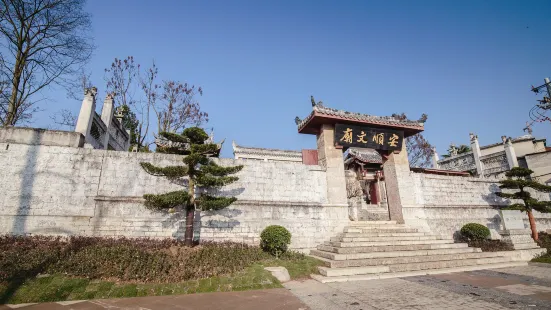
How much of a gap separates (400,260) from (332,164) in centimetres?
478

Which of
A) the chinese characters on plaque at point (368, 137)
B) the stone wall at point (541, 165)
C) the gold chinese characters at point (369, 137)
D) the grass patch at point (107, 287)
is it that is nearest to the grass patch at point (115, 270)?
the grass patch at point (107, 287)

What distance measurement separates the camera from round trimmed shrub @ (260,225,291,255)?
28.9ft

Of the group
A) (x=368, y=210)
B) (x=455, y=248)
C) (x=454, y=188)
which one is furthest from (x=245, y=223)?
(x=454, y=188)

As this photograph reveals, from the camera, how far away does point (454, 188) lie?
1391 centimetres

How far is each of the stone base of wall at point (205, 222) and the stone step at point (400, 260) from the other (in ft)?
7.80

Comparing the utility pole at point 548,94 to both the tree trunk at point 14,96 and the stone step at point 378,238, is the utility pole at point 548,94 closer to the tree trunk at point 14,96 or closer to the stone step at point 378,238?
the stone step at point 378,238

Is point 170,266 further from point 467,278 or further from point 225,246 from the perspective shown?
point 467,278

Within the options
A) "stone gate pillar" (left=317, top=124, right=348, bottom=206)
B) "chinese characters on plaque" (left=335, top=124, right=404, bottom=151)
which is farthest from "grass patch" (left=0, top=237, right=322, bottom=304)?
"chinese characters on plaque" (left=335, top=124, right=404, bottom=151)

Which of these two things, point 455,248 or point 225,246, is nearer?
point 225,246

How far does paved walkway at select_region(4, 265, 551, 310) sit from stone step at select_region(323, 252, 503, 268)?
106 cm

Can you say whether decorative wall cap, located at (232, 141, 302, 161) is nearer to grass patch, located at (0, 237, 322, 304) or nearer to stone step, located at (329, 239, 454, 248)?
stone step, located at (329, 239, 454, 248)

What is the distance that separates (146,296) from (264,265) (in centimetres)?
338

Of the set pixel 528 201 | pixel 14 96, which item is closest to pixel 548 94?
pixel 528 201

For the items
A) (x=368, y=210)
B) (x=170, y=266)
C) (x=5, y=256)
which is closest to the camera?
(x=5, y=256)
